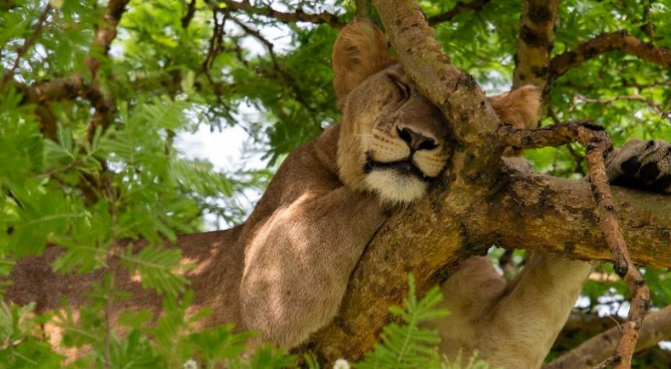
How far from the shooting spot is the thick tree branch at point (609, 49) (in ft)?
30.1

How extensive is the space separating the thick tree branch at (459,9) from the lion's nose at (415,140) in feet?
10.5

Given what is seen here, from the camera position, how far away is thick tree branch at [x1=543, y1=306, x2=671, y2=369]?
950 centimetres

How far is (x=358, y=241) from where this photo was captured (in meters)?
7.10

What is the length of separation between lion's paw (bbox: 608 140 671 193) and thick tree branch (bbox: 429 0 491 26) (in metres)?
3.81

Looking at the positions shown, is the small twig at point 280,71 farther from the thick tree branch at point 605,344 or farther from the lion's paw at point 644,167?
the lion's paw at point 644,167

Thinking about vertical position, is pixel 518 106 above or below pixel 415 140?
below

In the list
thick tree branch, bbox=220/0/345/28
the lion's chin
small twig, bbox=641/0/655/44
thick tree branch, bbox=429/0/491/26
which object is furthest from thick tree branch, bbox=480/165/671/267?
thick tree branch, bbox=429/0/491/26

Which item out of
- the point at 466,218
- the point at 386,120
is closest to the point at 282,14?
the point at 386,120

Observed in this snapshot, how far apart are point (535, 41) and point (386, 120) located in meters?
2.95

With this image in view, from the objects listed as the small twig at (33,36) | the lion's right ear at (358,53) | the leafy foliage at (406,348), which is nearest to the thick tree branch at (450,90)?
the lion's right ear at (358,53)

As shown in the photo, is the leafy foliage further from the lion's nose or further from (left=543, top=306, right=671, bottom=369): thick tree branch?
(left=543, top=306, right=671, bottom=369): thick tree branch

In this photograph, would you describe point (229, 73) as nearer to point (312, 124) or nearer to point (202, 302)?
point (312, 124)

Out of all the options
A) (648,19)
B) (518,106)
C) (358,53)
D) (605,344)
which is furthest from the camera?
(605,344)

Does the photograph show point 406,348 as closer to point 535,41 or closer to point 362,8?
point 362,8
